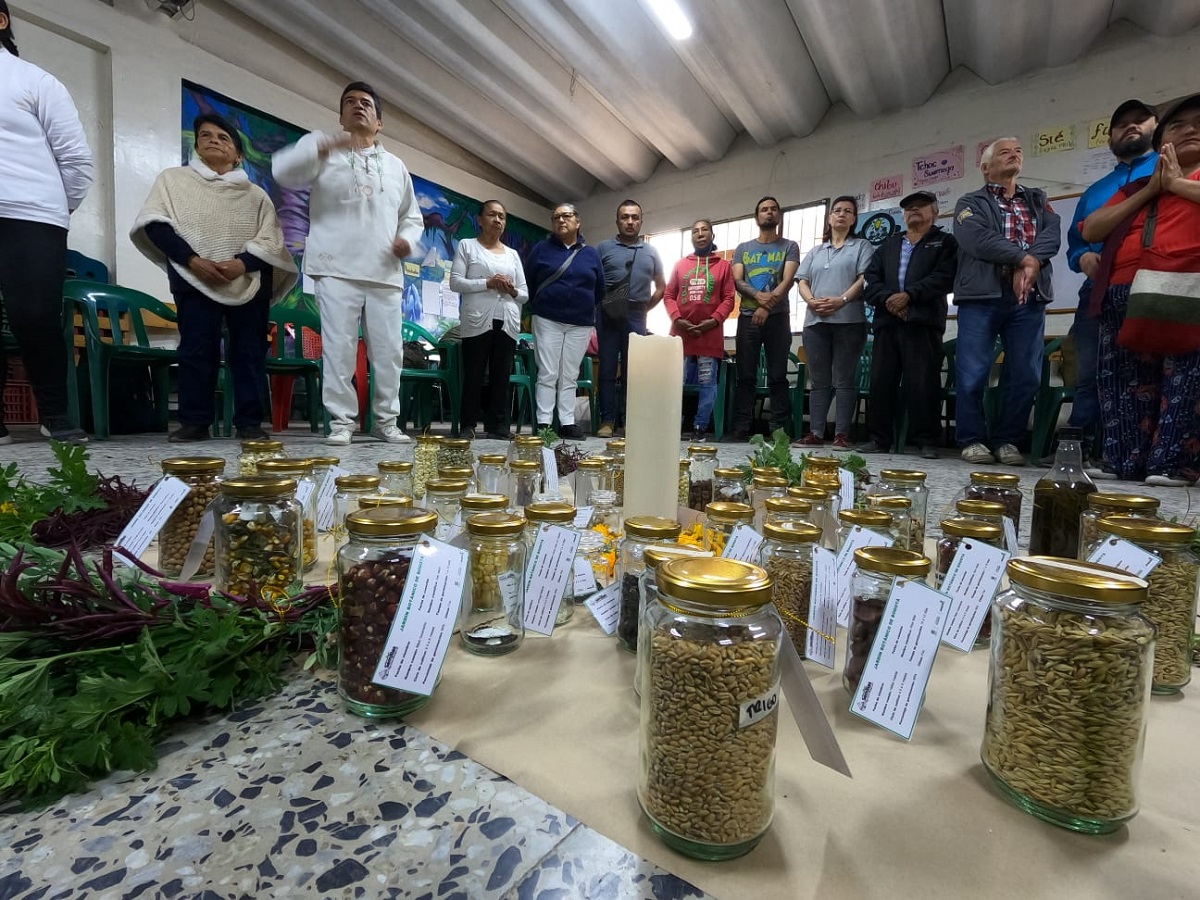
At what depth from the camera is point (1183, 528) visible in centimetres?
68

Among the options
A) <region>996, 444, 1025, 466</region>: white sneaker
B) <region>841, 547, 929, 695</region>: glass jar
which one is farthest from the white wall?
<region>996, 444, 1025, 466</region>: white sneaker

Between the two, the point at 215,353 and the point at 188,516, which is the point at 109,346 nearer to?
the point at 215,353

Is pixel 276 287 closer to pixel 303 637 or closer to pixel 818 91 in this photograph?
pixel 303 637

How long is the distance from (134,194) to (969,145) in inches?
267

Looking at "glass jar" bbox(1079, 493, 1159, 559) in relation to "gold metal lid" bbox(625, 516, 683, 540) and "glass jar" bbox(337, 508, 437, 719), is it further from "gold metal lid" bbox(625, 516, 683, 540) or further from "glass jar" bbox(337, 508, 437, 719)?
"glass jar" bbox(337, 508, 437, 719)

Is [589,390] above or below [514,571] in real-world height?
above

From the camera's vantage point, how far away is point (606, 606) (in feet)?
2.78

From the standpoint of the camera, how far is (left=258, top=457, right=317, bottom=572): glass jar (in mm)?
1016

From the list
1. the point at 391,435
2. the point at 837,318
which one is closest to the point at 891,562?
the point at 391,435

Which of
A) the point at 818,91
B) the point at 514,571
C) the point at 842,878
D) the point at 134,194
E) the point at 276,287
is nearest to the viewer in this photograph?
the point at 842,878

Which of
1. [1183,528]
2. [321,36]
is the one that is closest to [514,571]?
[1183,528]

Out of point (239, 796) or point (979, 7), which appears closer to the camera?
point (239, 796)

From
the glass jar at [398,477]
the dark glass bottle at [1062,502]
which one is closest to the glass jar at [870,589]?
the dark glass bottle at [1062,502]

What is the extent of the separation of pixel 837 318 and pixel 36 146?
415 cm
